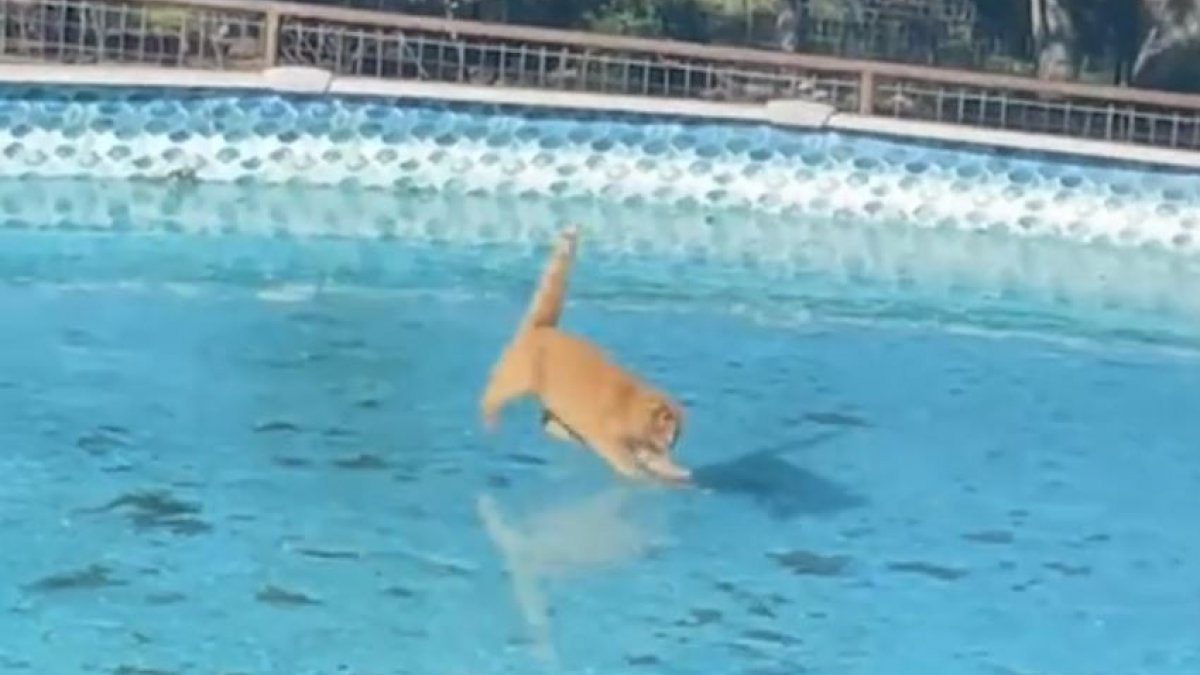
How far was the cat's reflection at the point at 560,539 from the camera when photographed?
25.5 feet

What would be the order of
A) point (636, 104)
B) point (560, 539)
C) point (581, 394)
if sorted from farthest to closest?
point (636, 104), point (581, 394), point (560, 539)

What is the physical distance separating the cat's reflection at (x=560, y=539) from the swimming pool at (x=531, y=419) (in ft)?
0.06

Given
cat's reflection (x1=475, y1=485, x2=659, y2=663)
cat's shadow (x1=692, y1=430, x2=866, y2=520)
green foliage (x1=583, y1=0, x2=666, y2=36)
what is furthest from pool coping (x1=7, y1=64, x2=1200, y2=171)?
cat's reflection (x1=475, y1=485, x2=659, y2=663)

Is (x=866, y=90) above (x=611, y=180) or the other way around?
above

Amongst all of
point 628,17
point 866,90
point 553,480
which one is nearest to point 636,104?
point 866,90

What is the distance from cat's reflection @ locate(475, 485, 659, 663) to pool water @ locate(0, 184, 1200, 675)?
2cm

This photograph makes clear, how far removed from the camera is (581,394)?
8430 millimetres

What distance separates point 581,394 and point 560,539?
0.51 m

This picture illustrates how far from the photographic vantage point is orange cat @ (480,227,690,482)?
323 inches

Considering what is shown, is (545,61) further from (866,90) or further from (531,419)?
(531,419)

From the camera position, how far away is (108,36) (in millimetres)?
16219

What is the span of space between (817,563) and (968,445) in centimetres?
189

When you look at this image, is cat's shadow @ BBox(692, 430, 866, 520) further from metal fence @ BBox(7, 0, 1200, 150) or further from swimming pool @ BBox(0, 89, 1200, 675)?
metal fence @ BBox(7, 0, 1200, 150)

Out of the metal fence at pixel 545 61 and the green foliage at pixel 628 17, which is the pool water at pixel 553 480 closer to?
the metal fence at pixel 545 61
